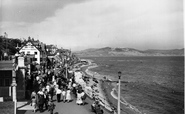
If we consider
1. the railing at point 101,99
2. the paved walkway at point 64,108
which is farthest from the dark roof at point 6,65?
the railing at point 101,99

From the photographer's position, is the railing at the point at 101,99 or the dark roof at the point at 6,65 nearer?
the dark roof at the point at 6,65

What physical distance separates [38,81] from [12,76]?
8319 mm

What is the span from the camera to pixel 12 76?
1525cm

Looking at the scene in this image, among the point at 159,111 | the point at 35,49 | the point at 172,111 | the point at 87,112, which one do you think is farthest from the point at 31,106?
the point at 35,49

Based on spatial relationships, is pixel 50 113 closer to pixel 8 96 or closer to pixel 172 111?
pixel 8 96

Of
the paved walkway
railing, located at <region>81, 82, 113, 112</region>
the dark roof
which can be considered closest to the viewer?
the paved walkway

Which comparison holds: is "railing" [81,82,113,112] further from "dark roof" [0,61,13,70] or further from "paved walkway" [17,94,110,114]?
"dark roof" [0,61,13,70]

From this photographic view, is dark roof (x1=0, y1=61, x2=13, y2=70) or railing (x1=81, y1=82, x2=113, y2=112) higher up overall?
dark roof (x1=0, y1=61, x2=13, y2=70)

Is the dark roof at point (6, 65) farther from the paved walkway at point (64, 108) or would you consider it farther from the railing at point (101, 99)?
the railing at point (101, 99)

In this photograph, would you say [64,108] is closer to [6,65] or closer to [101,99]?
[6,65]

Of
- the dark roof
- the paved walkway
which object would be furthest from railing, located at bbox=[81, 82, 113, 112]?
the dark roof

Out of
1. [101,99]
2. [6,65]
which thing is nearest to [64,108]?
[6,65]

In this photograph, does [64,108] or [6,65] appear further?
[6,65]

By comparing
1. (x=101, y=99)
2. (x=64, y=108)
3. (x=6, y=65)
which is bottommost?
(x=101, y=99)
